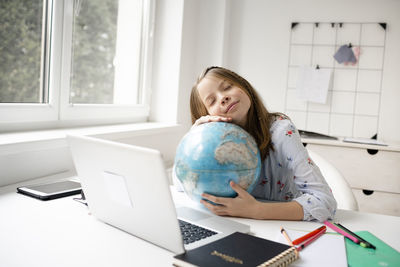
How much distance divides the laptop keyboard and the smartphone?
0.47 meters

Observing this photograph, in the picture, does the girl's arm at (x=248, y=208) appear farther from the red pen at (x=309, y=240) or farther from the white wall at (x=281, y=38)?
the white wall at (x=281, y=38)

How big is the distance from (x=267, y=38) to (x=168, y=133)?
123 centimetres

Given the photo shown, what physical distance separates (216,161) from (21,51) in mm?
1142

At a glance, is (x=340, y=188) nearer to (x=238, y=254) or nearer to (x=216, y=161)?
(x=216, y=161)

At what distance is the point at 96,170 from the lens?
2.98 feet

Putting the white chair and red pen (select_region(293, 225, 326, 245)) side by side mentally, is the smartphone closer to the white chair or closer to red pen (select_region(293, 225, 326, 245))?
red pen (select_region(293, 225, 326, 245))

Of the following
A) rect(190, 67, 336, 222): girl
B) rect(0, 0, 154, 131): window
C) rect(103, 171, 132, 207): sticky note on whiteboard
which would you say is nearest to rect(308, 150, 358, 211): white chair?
rect(190, 67, 336, 222): girl

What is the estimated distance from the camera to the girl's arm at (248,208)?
1051 mm

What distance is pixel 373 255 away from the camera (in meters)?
0.85

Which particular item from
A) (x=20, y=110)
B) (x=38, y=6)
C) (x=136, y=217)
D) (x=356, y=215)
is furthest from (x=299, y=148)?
(x=38, y=6)

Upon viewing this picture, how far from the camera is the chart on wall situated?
2.80 meters

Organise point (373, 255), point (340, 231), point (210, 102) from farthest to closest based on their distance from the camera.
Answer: point (210, 102) < point (340, 231) < point (373, 255)

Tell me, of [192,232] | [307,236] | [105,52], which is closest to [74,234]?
[192,232]

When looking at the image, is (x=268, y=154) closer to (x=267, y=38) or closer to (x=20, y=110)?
(x=20, y=110)
